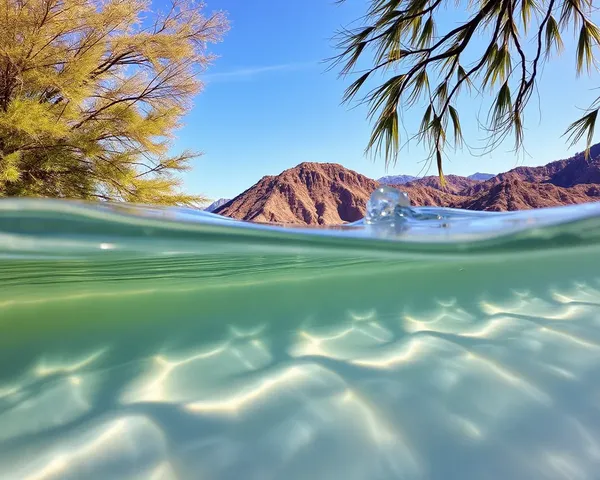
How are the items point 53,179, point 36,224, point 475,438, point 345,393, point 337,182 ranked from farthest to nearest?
point 337,182, point 53,179, point 36,224, point 345,393, point 475,438

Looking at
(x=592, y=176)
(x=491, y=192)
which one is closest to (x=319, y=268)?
(x=491, y=192)

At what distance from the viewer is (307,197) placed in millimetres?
69250

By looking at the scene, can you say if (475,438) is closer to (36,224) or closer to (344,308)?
(344,308)

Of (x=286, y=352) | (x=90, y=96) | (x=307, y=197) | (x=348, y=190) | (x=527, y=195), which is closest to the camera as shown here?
(x=286, y=352)

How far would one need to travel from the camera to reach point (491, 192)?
31625mm

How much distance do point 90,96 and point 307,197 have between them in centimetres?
5954

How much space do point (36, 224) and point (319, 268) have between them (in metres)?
1.75

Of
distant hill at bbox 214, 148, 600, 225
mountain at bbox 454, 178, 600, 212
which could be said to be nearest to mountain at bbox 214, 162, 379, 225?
distant hill at bbox 214, 148, 600, 225

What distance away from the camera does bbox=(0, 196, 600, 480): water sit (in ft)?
2.94

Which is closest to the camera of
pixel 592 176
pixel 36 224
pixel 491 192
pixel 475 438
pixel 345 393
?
pixel 475 438

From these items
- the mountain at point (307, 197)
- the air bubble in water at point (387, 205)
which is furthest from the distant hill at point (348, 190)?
the air bubble in water at point (387, 205)

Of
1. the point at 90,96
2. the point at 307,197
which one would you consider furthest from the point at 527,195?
the point at 307,197

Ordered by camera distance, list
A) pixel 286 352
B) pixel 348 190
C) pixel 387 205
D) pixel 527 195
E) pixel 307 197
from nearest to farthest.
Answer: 1. pixel 286 352
2. pixel 387 205
3. pixel 527 195
4. pixel 307 197
5. pixel 348 190

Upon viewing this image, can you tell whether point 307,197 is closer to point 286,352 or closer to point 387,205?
point 387,205
